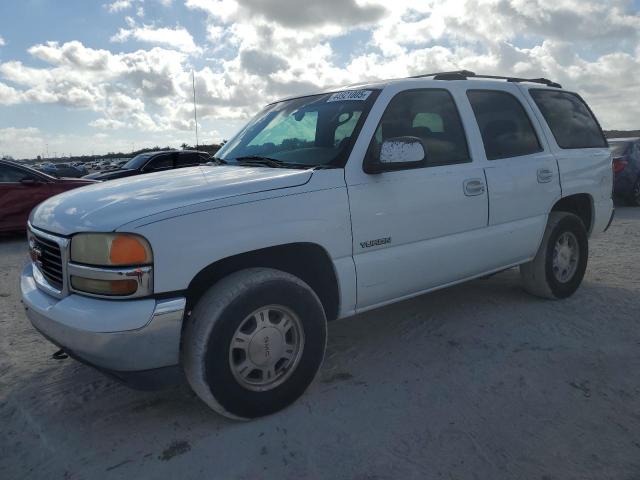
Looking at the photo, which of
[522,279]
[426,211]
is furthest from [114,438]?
[522,279]

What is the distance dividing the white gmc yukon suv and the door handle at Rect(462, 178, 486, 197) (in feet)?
0.04

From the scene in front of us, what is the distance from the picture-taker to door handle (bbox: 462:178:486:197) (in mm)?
3676

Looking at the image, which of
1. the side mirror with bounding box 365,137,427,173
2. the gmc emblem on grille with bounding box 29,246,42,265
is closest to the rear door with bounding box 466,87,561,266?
the side mirror with bounding box 365,137,427,173

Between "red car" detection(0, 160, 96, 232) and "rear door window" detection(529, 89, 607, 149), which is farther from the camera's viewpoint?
"red car" detection(0, 160, 96, 232)

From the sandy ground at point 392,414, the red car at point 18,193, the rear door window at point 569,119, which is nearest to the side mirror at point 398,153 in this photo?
the sandy ground at point 392,414

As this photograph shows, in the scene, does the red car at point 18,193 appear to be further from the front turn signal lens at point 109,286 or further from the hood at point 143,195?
the front turn signal lens at point 109,286

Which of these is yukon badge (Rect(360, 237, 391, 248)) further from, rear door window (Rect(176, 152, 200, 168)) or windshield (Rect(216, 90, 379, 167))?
rear door window (Rect(176, 152, 200, 168))

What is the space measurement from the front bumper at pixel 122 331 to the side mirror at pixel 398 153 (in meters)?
1.39

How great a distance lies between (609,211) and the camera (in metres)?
5.07

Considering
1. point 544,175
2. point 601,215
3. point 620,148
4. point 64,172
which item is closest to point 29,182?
point 544,175

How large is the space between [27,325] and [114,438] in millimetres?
2278

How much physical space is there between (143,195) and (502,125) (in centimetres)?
282

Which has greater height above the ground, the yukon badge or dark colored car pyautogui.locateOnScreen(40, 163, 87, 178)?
dark colored car pyautogui.locateOnScreen(40, 163, 87, 178)

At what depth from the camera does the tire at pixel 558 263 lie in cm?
452
